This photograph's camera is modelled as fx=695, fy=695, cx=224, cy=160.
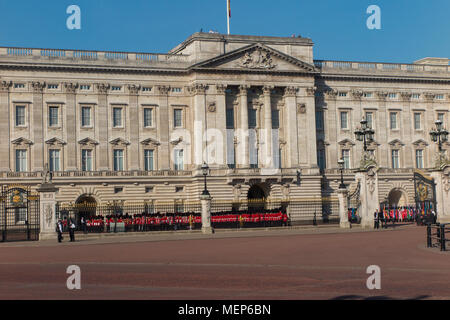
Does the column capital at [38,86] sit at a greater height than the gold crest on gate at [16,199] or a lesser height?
greater

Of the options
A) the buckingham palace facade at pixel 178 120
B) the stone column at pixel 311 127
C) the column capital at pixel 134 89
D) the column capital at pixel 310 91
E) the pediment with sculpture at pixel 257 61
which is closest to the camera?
the buckingham palace facade at pixel 178 120

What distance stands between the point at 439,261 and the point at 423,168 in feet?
182

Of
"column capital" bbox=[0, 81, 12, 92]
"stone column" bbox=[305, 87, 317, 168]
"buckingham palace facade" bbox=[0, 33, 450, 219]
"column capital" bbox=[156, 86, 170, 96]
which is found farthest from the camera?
"stone column" bbox=[305, 87, 317, 168]

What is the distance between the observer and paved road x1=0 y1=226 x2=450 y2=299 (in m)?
16.9

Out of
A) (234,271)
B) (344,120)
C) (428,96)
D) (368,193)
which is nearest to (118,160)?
(344,120)

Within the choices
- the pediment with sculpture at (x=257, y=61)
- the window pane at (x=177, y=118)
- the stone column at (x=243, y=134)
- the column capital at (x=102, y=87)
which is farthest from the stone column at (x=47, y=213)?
the stone column at (x=243, y=134)

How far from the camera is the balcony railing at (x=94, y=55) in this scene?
6475 cm

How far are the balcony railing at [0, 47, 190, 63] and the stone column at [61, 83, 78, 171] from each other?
292cm

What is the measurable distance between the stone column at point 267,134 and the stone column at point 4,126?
963 inches

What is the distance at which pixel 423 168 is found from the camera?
77.1m

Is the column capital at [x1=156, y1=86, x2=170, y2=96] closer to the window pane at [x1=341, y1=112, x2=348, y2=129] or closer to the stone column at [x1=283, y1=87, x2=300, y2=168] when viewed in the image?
the stone column at [x1=283, y1=87, x2=300, y2=168]

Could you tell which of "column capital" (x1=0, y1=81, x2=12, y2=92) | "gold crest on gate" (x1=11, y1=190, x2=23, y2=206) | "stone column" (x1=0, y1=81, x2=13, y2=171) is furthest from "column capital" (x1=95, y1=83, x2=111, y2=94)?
"gold crest on gate" (x1=11, y1=190, x2=23, y2=206)

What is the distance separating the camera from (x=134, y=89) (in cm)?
6825

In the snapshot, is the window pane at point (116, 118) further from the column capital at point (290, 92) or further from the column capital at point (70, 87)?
the column capital at point (290, 92)
